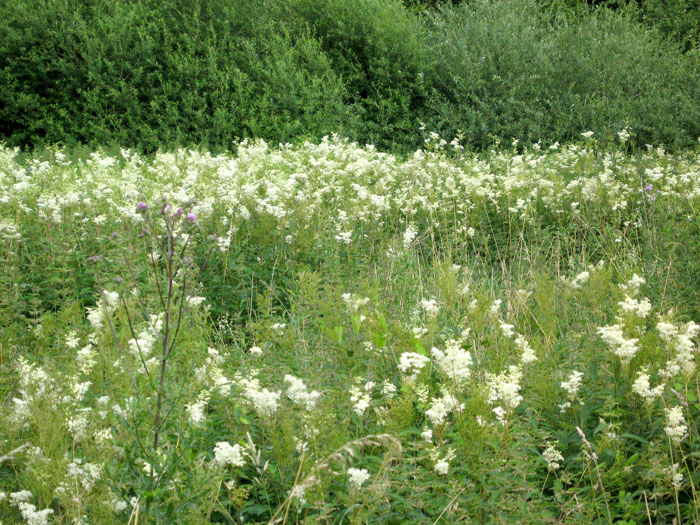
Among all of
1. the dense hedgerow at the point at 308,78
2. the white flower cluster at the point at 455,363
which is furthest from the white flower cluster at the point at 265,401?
the dense hedgerow at the point at 308,78

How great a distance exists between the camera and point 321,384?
3236mm

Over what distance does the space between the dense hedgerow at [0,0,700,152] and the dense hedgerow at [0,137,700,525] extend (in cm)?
543

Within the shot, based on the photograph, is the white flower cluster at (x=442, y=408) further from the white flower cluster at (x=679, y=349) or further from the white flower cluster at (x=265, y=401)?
the white flower cluster at (x=679, y=349)

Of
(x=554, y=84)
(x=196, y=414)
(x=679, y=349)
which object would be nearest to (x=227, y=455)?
(x=196, y=414)

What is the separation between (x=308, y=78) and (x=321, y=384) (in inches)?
376

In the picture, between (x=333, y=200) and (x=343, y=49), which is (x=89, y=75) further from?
(x=333, y=200)

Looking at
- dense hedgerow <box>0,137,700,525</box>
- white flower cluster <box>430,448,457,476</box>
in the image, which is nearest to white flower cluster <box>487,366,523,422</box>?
dense hedgerow <box>0,137,700,525</box>

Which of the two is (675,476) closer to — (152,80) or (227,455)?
(227,455)

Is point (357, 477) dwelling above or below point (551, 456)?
above

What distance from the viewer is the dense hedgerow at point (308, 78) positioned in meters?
11.4

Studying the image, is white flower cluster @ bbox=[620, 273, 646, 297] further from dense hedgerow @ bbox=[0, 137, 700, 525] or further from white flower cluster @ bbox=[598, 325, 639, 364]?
white flower cluster @ bbox=[598, 325, 639, 364]

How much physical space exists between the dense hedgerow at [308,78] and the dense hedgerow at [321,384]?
17.8 ft

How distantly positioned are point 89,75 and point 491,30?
7562 millimetres

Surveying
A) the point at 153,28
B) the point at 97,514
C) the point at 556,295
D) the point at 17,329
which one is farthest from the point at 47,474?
the point at 153,28
